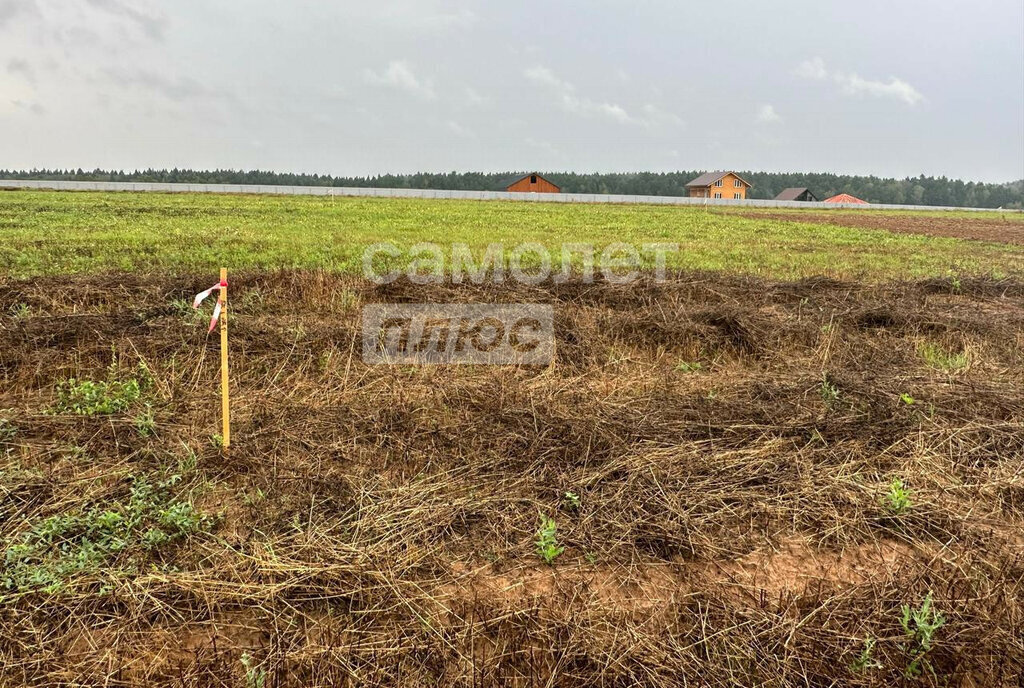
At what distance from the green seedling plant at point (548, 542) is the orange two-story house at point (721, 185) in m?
79.8

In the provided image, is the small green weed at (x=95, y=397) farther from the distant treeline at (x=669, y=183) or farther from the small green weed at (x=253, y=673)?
the distant treeline at (x=669, y=183)

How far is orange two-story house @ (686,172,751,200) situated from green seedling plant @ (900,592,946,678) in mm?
79821

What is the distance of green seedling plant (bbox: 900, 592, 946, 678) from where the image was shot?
234 centimetres

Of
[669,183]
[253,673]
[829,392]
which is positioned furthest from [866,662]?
[669,183]

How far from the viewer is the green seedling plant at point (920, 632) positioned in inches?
92.3

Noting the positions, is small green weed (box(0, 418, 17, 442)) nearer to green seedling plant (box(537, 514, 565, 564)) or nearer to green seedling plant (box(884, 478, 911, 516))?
green seedling plant (box(537, 514, 565, 564))

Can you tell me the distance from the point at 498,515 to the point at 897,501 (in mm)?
2314

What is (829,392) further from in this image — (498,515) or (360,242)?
(360,242)

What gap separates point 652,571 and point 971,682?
129cm

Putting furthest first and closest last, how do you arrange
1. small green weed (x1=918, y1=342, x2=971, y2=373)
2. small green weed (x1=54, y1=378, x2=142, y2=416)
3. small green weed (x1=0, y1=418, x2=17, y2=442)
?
small green weed (x1=918, y1=342, x2=971, y2=373), small green weed (x1=54, y1=378, x2=142, y2=416), small green weed (x1=0, y1=418, x2=17, y2=442)

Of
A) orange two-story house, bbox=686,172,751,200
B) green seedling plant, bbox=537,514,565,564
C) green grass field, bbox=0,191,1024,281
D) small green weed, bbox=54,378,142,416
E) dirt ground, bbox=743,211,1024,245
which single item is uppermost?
orange two-story house, bbox=686,172,751,200

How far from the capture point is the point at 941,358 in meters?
6.37

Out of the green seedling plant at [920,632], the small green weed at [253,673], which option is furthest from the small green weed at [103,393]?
the green seedling plant at [920,632]

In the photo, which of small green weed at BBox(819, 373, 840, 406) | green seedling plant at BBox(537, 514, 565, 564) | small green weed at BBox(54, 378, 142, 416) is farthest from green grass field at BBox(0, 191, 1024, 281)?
green seedling plant at BBox(537, 514, 565, 564)
